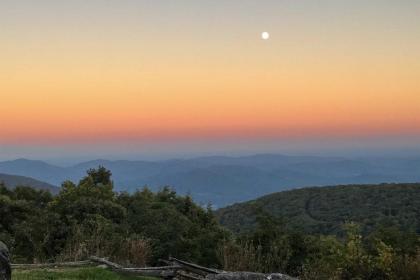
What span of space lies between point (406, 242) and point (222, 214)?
7042 centimetres

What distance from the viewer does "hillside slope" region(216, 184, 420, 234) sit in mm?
65788

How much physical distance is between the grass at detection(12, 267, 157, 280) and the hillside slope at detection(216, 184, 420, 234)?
153 feet

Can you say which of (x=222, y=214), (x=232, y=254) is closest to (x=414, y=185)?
(x=222, y=214)

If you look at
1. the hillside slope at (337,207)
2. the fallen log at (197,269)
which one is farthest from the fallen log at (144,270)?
the hillside slope at (337,207)

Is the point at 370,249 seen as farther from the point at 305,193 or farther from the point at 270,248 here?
the point at 305,193

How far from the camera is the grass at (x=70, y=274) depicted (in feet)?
42.7

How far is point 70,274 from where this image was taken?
13625mm

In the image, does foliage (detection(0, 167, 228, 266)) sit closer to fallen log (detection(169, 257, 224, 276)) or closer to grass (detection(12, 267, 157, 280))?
fallen log (detection(169, 257, 224, 276))

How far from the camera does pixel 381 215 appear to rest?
6819 centimetres

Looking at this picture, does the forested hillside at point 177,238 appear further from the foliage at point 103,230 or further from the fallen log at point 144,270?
the fallen log at point 144,270

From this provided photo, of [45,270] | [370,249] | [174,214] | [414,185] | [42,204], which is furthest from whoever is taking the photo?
[414,185]

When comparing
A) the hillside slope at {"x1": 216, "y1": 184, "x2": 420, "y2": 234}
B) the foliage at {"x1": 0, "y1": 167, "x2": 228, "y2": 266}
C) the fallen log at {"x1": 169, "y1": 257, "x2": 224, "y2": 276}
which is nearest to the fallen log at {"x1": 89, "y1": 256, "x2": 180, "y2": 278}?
the fallen log at {"x1": 169, "y1": 257, "x2": 224, "y2": 276}

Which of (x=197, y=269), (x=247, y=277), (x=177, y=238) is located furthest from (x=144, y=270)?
(x=177, y=238)

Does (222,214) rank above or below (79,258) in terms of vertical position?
below
